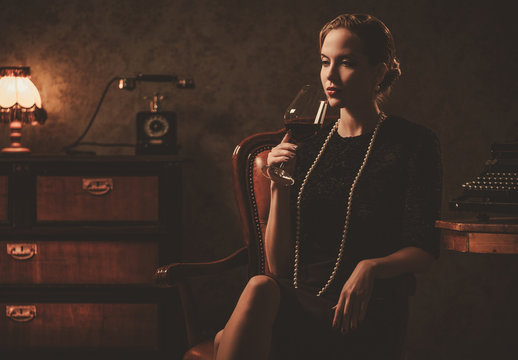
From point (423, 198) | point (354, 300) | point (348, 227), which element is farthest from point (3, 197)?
point (423, 198)

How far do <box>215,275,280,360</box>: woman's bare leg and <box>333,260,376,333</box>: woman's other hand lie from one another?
19 cm

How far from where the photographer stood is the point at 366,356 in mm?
1640

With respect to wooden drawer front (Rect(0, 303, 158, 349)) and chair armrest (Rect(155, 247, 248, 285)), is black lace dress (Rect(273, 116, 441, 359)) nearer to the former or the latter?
chair armrest (Rect(155, 247, 248, 285))

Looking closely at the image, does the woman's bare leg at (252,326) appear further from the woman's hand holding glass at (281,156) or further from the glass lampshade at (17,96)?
the glass lampshade at (17,96)

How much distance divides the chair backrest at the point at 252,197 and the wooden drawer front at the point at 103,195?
1.28ft

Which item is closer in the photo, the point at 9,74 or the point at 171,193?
the point at 171,193

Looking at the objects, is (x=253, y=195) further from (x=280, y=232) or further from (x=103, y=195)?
(x=103, y=195)

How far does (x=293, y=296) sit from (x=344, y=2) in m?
1.92

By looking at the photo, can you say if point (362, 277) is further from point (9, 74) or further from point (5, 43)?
point (5, 43)

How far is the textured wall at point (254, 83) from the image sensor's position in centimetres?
296

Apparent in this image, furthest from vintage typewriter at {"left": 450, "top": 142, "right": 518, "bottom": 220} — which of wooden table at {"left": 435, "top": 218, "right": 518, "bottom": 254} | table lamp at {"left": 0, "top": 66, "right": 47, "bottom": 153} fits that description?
table lamp at {"left": 0, "top": 66, "right": 47, "bottom": 153}

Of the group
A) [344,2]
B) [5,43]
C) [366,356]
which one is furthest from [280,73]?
[366,356]

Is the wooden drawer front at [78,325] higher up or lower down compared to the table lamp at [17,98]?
lower down

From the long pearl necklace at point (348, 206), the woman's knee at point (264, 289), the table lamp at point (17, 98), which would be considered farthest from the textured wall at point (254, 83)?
the woman's knee at point (264, 289)
